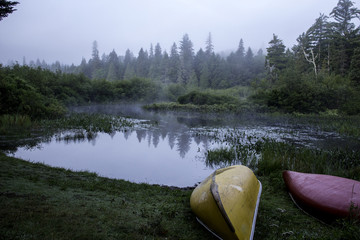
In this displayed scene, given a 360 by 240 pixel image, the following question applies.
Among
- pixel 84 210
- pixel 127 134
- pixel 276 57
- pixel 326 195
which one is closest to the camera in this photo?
pixel 84 210

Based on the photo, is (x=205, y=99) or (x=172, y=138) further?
(x=205, y=99)

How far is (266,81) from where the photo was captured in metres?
38.1

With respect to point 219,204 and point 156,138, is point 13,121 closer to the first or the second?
point 156,138

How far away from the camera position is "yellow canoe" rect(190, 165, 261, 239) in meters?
3.43

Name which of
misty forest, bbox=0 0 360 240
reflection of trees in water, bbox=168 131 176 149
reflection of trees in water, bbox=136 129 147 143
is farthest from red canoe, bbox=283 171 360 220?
reflection of trees in water, bbox=136 129 147 143

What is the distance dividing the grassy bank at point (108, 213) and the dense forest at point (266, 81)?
40.1 feet

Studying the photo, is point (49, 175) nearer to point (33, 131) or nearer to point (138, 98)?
point (33, 131)

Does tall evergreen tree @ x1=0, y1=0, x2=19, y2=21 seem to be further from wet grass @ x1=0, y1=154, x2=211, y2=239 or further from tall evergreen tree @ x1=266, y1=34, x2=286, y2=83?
tall evergreen tree @ x1=266, y1=34, x2=286, y2=83

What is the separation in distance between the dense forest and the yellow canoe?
14.9 metres

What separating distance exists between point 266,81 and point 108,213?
38.2 meters

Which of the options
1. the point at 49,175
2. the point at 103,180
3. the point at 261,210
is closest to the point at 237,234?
the point at 261,210

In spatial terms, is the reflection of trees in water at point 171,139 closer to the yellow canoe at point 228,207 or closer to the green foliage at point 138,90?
the yellow canoe at point 228,207

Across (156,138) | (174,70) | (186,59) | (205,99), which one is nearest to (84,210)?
(156,138)

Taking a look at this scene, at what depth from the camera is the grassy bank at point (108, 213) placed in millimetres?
3047
